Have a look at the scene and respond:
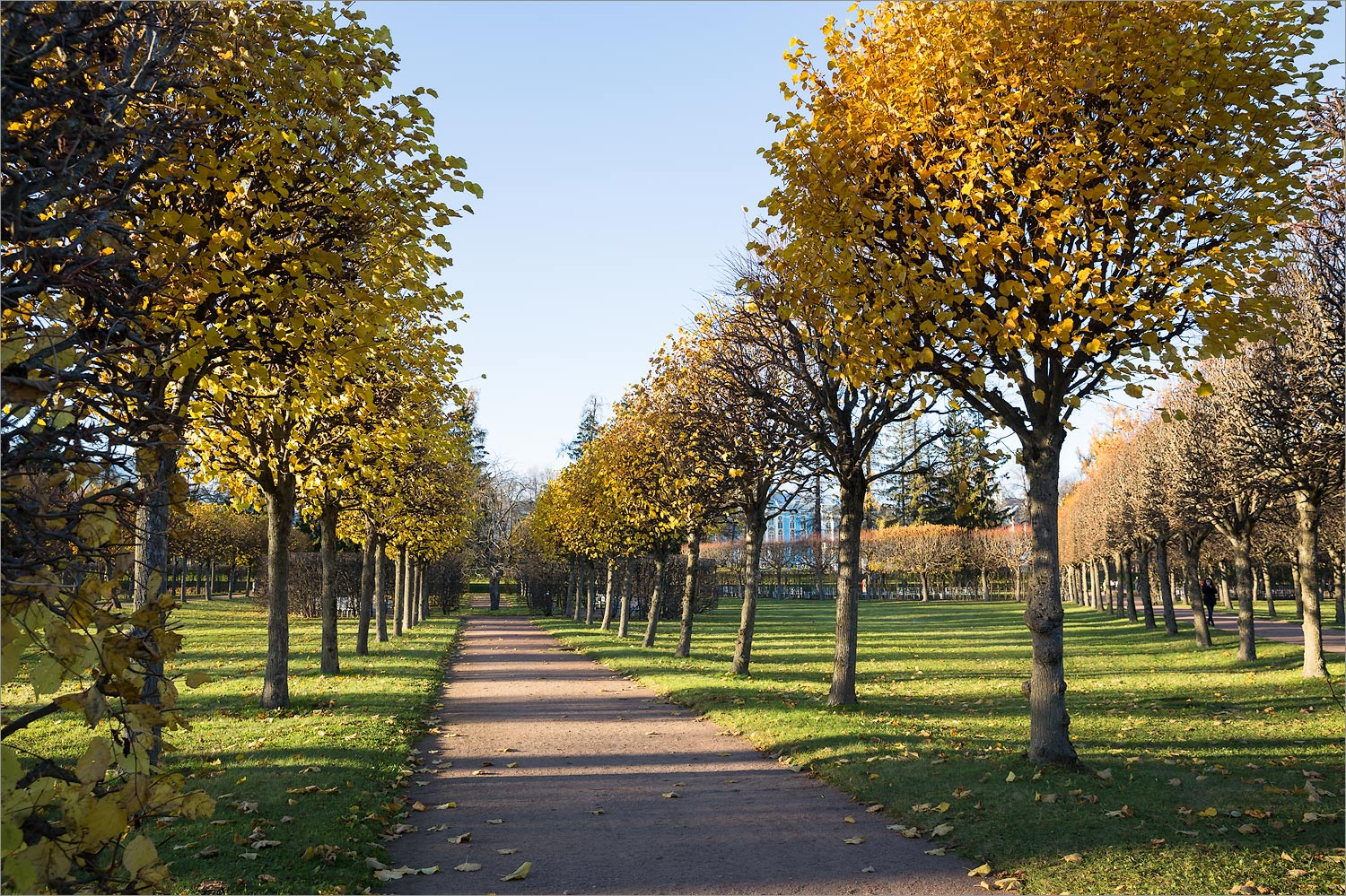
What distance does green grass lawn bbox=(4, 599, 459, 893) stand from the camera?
5891 millimetres

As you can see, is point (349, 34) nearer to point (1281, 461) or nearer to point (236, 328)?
point (236, 328)

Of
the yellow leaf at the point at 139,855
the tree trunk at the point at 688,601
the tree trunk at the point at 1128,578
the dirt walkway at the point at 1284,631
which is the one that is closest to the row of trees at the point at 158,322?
the yellow leaf at the point at 139,855

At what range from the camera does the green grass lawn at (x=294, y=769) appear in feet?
19.3

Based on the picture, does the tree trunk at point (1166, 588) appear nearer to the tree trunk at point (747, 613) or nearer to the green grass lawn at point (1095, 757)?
the green grass lawn at point (1095, 757)

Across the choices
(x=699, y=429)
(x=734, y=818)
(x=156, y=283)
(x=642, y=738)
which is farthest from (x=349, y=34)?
(x=699, y=429)

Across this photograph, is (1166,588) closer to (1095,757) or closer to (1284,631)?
(1284,631)

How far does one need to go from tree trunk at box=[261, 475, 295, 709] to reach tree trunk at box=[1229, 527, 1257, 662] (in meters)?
18.6

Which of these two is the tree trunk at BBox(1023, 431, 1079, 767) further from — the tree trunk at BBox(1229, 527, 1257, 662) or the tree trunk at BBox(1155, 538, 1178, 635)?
the tree trunk at BBox(1155, 538, 1178, 635)

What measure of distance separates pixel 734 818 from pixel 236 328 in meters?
5.36

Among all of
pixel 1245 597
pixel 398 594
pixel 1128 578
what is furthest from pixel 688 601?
pixel 1128 578

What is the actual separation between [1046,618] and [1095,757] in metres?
2.04

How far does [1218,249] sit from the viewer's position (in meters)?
7.36

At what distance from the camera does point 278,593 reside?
42.4 ft

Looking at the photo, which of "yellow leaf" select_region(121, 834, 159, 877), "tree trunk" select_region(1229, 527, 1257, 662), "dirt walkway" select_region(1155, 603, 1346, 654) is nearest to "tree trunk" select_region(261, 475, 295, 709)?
"yellow leaf" select_region(121, 834, 159, 877)
